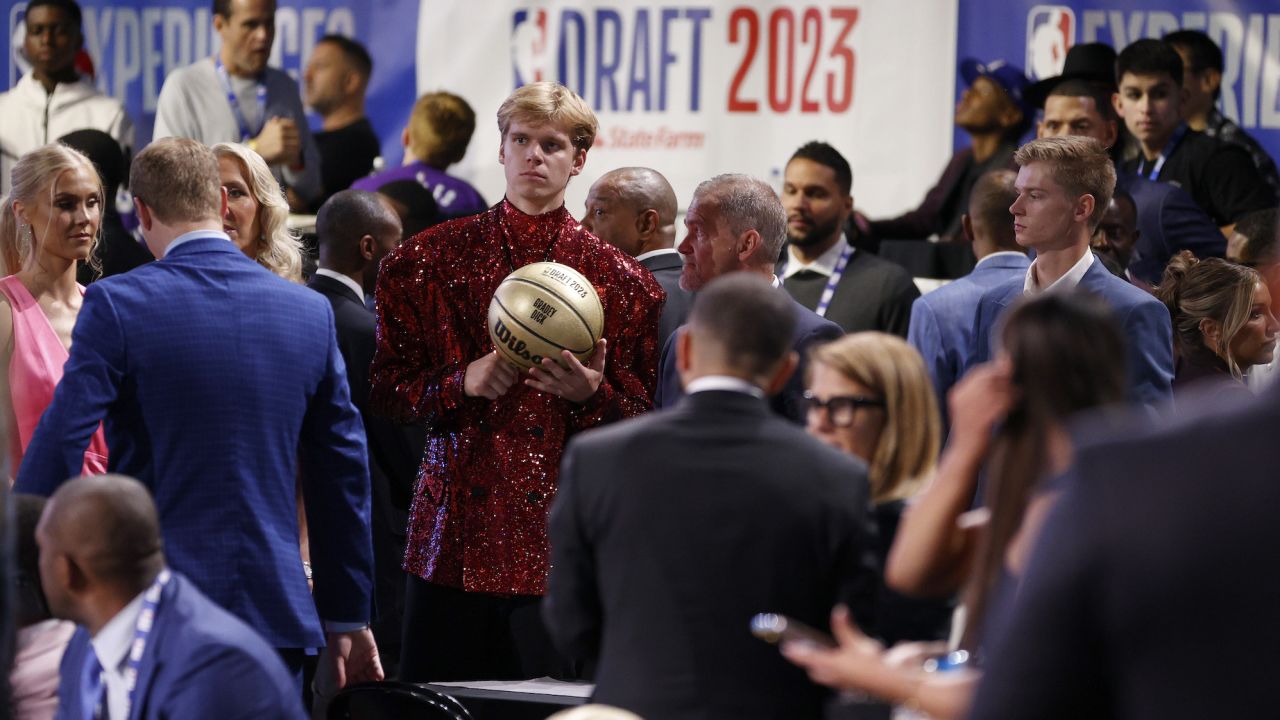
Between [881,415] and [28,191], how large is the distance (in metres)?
3.10

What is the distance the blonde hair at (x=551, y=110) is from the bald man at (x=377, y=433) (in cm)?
158

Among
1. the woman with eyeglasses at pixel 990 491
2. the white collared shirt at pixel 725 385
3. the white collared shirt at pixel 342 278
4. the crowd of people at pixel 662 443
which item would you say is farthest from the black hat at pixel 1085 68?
the woman with eyeglasses at pixel 990 491

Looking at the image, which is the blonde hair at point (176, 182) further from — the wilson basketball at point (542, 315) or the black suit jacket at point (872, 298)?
the black suit jacket at point (872, 298)

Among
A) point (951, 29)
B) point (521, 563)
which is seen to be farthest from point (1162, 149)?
point (521, 563)

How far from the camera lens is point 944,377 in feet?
18.8

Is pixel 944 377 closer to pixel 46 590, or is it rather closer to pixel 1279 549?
pixel 46 590

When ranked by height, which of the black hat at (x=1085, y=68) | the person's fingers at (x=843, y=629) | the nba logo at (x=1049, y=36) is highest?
the nba logo at (x=1049, y=36)

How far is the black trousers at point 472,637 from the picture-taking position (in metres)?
4.61

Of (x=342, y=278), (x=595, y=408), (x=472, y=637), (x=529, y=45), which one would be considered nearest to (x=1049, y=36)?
(x=529, y=45)

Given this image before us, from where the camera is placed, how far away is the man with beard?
712 centimetres

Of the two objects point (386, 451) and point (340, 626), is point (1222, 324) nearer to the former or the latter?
point (386, 451)

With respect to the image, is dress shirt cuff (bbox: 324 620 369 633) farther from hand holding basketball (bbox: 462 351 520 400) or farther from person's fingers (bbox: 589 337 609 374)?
person's fingers (bbox: 589 337 609 374)

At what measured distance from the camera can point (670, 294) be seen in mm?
5914

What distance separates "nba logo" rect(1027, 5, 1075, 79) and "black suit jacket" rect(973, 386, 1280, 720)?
693 cm
